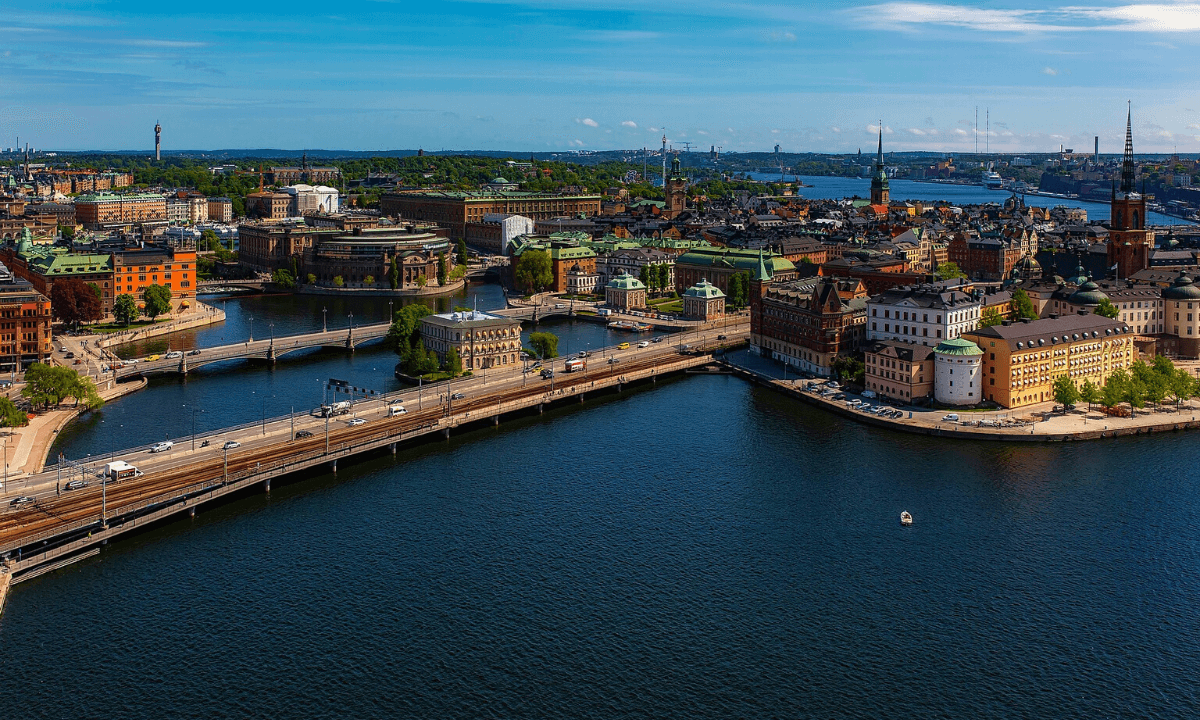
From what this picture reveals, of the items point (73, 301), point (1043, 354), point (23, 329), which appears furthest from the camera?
point (73, 301)

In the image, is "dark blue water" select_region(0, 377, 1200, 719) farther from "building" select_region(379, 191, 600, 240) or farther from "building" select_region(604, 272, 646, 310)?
"building" select_region(379, 191, 600, 240)

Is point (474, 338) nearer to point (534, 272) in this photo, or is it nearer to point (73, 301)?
point (73, 301)

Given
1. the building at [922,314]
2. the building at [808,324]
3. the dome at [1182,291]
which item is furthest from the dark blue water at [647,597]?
the dome at [1182,291]

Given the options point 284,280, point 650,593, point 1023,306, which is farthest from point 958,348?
point 284,280

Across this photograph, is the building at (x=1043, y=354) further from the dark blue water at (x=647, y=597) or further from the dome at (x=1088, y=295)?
the dark blue water at (x=647, y=597)

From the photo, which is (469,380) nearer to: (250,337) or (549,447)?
(549,447)

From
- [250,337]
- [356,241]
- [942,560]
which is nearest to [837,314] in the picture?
[942,560]
